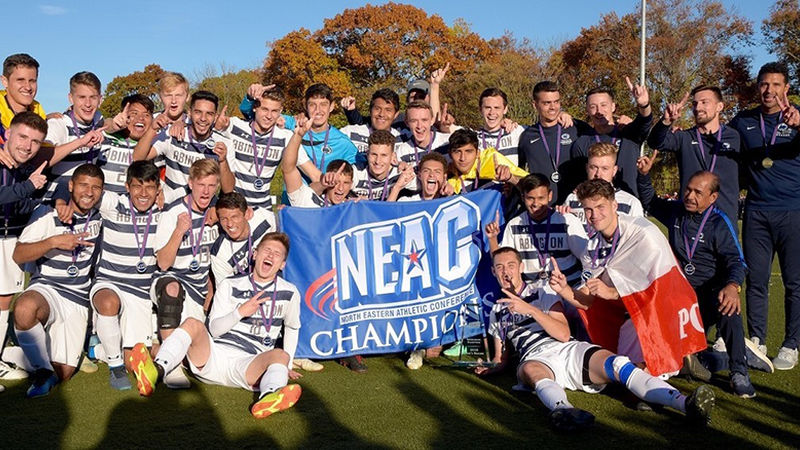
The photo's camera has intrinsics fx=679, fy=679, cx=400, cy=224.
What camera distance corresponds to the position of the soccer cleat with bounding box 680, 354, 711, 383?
535cm

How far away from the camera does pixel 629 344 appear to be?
202 inches

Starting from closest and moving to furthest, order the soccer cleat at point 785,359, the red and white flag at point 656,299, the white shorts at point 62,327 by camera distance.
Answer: the red and white flag at point 656,299, the white shorts at point 62,327, the soccer cleat at point 785,359

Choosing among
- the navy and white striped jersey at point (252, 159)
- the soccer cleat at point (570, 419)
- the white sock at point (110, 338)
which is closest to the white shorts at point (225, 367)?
the white sock at point (110, 338)

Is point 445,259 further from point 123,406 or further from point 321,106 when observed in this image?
point 123,406

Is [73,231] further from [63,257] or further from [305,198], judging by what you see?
[305,198]

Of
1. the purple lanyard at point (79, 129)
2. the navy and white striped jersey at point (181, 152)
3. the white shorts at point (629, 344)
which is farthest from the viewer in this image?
the navy and white striped jersey at point (181, 152)

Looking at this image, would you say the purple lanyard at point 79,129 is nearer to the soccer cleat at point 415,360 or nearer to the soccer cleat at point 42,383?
the soccer cleat at point 42,383

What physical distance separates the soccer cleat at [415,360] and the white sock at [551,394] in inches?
57.2

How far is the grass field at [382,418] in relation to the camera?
411 centimetres

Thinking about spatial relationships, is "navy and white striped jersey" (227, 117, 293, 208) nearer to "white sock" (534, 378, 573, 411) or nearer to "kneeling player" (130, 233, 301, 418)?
"kneeling player" (130, 233, 301, 418)

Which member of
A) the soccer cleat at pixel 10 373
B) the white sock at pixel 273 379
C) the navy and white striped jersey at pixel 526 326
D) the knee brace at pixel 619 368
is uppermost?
the navy and white striped jersey at pixel 526 326

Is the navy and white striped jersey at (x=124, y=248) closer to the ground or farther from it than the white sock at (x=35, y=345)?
farther from it

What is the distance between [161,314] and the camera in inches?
217

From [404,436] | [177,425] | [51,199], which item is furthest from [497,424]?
[51,199]
